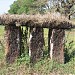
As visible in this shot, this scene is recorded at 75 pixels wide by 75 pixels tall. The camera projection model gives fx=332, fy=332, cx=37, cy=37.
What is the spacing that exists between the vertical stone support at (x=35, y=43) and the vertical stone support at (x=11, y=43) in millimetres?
557

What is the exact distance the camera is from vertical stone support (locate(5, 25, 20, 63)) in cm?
1214

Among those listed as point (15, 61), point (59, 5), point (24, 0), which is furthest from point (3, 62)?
point (24, 0)

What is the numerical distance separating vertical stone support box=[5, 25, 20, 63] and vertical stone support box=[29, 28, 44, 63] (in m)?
0.56

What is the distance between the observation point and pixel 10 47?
12.1 meters

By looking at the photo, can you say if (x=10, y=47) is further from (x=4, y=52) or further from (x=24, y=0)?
(x=24, y=0)

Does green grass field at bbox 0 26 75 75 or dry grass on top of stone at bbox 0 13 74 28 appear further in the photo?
dry grass on top of stone at bbox 0 13 74 28

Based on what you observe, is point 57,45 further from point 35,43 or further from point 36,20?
point 36,20

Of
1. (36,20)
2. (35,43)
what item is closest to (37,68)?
(35,43)

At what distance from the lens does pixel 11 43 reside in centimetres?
1216

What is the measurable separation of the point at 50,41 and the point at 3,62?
6.34ft

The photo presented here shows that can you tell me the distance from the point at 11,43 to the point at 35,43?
2.88 ft

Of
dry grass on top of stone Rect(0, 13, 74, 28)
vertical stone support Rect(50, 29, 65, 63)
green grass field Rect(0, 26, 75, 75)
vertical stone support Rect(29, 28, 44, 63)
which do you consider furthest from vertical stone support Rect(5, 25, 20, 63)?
vertical stone support Rect(50, 29, 65, 63)

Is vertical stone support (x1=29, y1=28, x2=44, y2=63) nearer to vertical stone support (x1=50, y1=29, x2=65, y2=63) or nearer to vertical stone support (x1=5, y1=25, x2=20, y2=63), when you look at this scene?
vertical stone support (x1=50, y1=29, x2=65, y2=63)

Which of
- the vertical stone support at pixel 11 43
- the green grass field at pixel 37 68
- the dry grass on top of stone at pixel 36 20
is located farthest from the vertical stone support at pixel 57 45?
the vertical stone support at pixel 11 43
